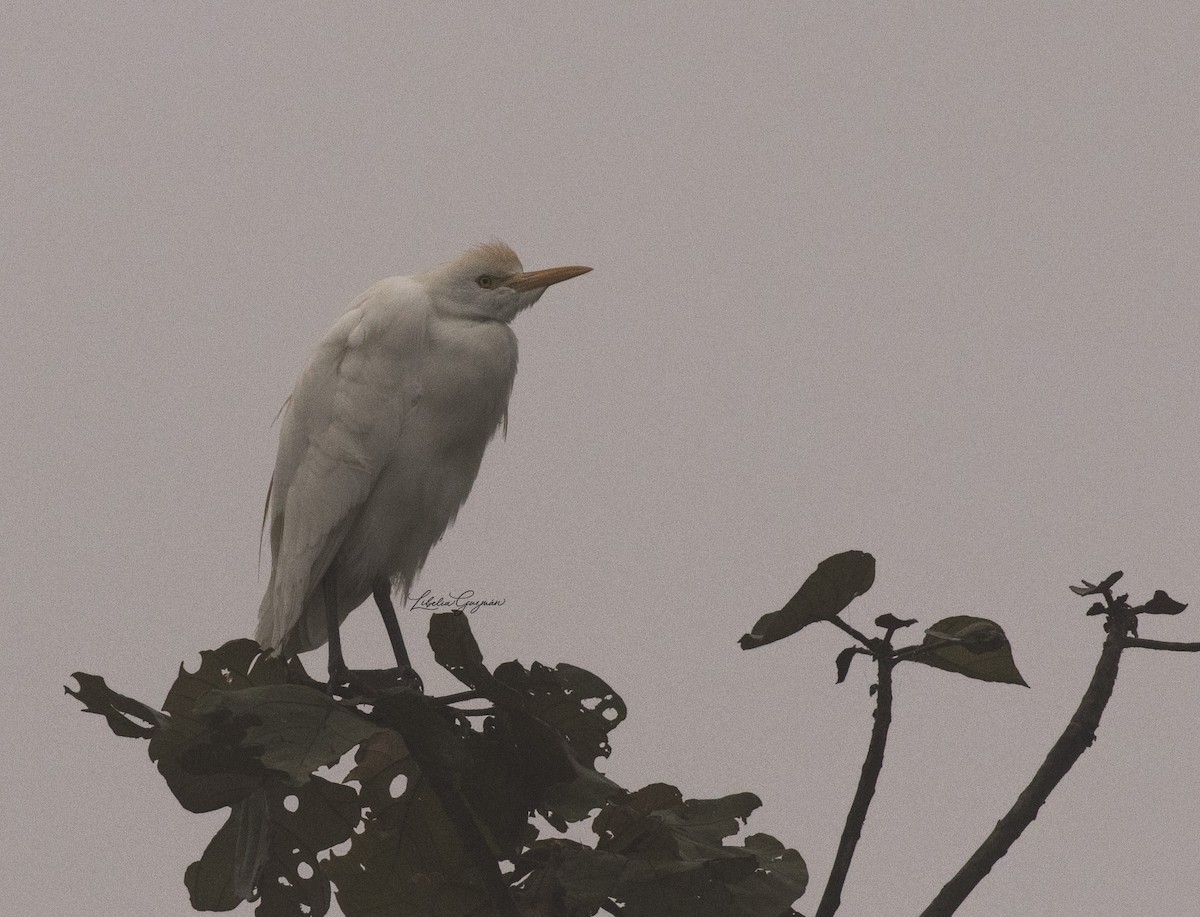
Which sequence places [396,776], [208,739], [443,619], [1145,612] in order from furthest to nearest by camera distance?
[396,776] < [443,619] < [208,739] < [1145,612]

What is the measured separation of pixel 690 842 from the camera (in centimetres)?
217

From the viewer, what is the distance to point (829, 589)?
1798mm

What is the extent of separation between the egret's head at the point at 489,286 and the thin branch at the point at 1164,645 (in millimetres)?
2089

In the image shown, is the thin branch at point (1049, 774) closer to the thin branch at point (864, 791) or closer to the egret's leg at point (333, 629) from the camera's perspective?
the thin branch at point (864, 791)

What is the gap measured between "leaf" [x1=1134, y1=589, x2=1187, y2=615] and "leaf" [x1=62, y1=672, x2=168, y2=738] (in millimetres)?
1433

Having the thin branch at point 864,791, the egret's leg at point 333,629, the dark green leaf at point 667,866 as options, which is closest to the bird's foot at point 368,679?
the egret's leg at point 333,629

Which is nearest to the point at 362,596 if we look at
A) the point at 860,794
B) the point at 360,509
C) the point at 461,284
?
the point at 360,509

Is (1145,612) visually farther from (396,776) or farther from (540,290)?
(540,290)

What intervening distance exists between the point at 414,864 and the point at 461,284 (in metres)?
1.67

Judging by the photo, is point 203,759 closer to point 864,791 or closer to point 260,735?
point 260,735

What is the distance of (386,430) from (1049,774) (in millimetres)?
2021

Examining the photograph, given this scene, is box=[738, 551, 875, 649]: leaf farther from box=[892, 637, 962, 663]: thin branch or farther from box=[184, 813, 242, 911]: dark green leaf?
box=[184, 813, 242, 911]: dark green leaf

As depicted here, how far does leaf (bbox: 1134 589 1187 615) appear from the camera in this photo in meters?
1.66

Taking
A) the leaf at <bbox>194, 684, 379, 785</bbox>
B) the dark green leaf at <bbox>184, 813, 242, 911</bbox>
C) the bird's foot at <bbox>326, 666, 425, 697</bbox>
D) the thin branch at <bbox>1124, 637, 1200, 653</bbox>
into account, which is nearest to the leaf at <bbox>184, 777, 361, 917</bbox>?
the dark green leaf at <bbox>184, 813, 242, 911</bbox>
